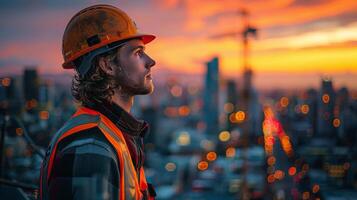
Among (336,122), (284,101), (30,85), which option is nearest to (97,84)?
(336,122)

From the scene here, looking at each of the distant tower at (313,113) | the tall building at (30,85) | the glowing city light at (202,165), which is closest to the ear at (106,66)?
the tall building at (30,85)

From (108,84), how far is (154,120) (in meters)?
52.0

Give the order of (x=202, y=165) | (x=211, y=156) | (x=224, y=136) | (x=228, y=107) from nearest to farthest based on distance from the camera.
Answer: (x=202, y=165) → (x=211, y=156) → (x=224, y=136) → (x=228, y=107)

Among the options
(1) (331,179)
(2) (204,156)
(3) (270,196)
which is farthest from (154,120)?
(1) (331,179)

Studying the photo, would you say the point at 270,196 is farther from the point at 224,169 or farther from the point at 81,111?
the point at 81,111

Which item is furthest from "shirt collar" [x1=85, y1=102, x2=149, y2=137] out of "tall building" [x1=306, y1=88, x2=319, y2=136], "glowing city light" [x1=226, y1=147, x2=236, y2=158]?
"glowing city light" [x1=226, y1=147, x2=236, y2=158]

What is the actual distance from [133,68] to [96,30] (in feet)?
0.52

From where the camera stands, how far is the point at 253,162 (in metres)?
34.0

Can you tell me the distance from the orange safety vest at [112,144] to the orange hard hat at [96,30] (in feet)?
0.64

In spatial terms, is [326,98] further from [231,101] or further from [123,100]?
[231,101]

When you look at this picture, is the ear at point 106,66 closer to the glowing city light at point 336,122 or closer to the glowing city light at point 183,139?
the glowing city light at point 336,122

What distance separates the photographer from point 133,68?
4.75 feet

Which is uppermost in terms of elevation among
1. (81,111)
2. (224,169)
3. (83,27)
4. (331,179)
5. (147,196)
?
(83,27)

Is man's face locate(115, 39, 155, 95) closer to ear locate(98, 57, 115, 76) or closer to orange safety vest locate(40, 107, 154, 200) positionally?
ear locate(98, 57, 115, 76)
